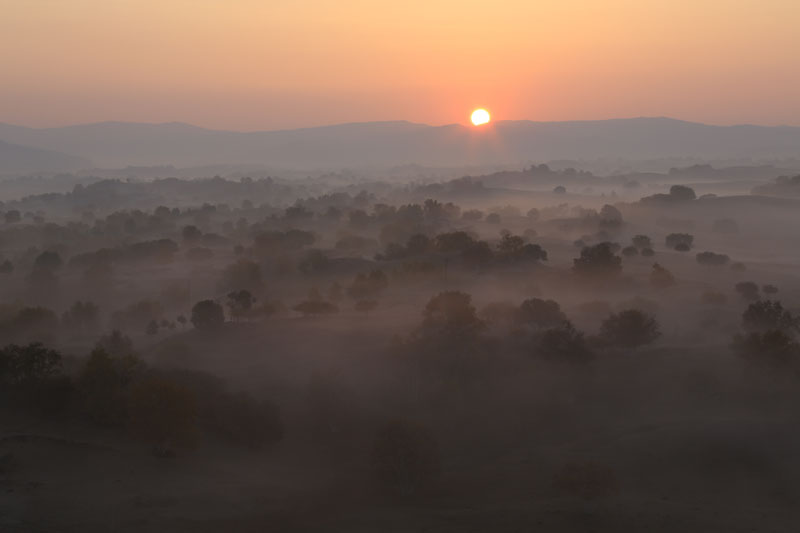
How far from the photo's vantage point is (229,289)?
62.3m

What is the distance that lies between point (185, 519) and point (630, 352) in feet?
84.8

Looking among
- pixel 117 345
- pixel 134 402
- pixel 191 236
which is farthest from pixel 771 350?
pixel 191 236

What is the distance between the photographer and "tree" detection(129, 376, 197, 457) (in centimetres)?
2583

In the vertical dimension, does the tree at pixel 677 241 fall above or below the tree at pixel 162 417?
above

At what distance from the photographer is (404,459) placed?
25438 mm

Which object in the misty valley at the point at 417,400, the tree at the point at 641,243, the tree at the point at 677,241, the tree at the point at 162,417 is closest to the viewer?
the misty valley at the point at 417,400

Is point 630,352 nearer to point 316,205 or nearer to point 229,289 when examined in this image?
point 229,289

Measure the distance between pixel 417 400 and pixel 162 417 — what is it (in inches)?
523

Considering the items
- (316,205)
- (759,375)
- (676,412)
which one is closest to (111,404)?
(676,412)

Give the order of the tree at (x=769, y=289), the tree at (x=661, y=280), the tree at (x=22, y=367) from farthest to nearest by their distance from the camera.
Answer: the tree at (x=661, y=280) < the tree at (x=769, y=289) < the tree at (x=22, y=367)

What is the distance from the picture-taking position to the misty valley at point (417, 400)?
76.9ft

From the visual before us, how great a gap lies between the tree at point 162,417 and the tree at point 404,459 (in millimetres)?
8007

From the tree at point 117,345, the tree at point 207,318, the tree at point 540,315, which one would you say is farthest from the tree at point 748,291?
the tree at point 117,345

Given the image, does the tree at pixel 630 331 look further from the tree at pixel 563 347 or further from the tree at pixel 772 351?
the tree at pixel 772 351
